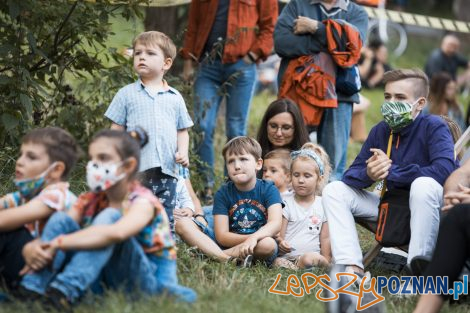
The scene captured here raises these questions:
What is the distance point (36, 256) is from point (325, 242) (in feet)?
8.01

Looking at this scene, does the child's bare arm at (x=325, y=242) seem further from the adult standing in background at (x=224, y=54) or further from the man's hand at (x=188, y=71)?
the man's hand at (x=188, y=71)

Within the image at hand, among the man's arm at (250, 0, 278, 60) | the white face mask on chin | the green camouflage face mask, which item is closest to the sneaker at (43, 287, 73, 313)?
the white face mask on chin

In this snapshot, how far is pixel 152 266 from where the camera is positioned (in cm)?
449

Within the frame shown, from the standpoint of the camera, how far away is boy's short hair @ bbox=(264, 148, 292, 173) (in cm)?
664

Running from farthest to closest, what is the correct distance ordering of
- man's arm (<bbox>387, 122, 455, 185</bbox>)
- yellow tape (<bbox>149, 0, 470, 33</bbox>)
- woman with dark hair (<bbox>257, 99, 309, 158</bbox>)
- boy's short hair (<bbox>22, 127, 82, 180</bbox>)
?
1. yellow tape (<bbox>149, 0, 470, 33</bbox>)
2. woman with dark hair (<bbox>257, 99, 309, 158</bbox>)
3. man's arm (<bbox>387, 122, 455, 185</bbox>)
4. boy's short hair (<bbox>22, 127, 82, 180</bbox>)

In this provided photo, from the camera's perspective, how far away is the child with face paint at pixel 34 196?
14.6 feet

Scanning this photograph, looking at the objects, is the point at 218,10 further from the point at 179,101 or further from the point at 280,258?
the point at 280,258

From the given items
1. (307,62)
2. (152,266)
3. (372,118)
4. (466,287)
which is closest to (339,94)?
(307,62)

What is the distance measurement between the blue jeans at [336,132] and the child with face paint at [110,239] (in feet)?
10.0

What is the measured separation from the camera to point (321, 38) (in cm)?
709

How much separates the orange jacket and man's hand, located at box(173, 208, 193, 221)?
66.9 inches

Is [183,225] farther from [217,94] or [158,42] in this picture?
[217,94]

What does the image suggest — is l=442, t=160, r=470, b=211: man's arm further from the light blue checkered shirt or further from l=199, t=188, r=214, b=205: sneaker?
l=199, t=188, r=214, b=205: sneaker

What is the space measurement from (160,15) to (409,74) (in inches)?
132
